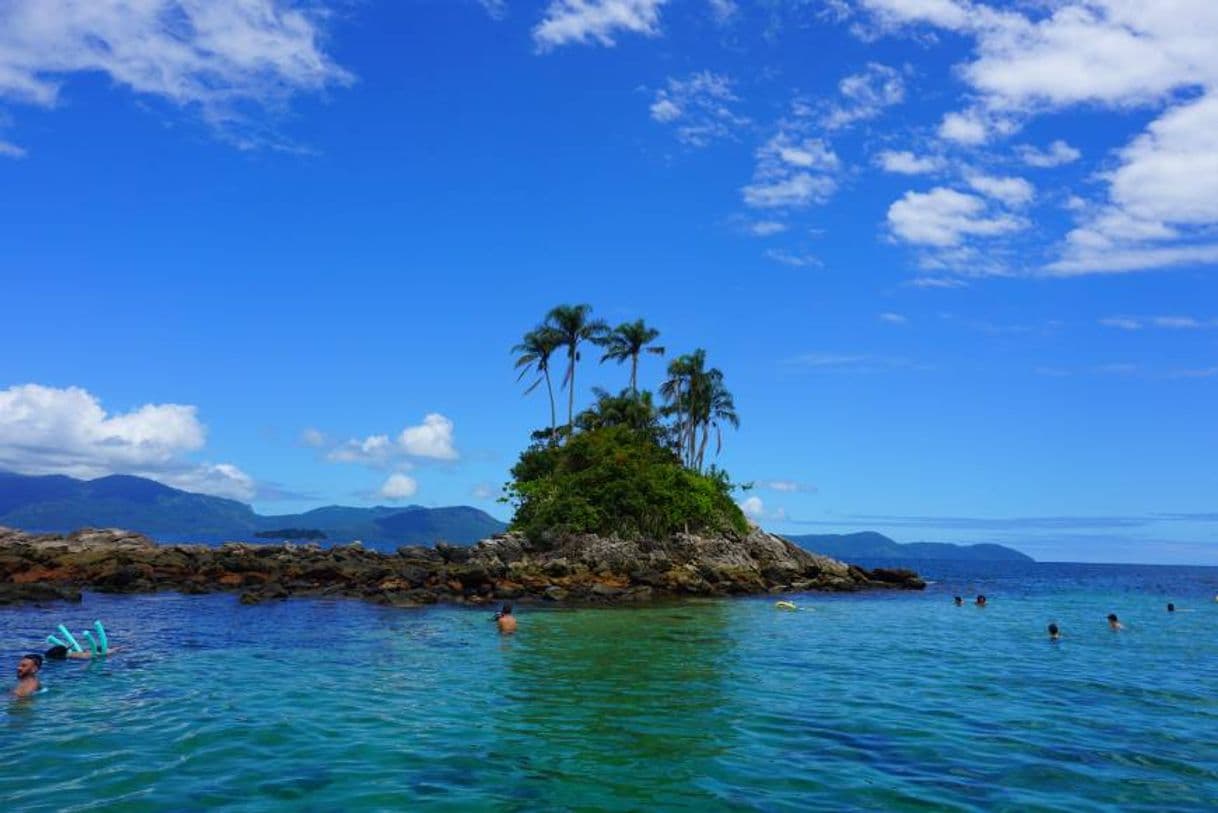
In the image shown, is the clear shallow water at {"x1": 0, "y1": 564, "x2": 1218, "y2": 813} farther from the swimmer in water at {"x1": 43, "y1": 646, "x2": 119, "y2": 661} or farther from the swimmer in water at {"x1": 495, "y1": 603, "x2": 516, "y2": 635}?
the swimmer in water at {"x1": 43, "y1": 646, "x2": 119, "y2": 661}

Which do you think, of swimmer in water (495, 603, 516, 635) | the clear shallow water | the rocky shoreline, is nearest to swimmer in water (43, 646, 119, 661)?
the clear shallow water

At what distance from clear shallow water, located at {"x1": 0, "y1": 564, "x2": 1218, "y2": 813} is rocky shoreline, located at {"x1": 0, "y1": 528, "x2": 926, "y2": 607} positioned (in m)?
9.61

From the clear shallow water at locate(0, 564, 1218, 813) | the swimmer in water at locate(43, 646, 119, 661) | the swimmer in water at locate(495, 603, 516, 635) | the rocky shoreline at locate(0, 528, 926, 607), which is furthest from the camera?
the rocky shoreline at locate(0, 528, 926, 607)

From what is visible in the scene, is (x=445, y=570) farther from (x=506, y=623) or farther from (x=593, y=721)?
(x=593, y=721)

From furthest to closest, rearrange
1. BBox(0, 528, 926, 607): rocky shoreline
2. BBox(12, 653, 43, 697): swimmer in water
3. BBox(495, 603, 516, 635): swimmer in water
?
BBox(0, 528, 926, 607): rocky shoreline → BBox(495, 603, 516, 635): swimmer in water → BBox(12, 653, 43, 697): swimmer in water

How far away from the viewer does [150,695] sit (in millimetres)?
16500

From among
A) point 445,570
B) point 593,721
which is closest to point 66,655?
point 593,721

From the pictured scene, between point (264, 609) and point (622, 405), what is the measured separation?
4095cm

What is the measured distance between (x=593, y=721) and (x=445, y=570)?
30490 millimetres

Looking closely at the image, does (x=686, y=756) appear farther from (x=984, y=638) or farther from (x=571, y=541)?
(x=571, y=541)

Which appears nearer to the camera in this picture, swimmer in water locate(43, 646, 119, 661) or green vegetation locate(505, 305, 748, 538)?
swimmer in water locate(43, 646, 119, 661)

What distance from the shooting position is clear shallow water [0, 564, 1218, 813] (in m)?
10.9

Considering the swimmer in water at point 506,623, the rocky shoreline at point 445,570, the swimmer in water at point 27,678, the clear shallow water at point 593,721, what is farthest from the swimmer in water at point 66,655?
the rocky shoreline at point 445,570

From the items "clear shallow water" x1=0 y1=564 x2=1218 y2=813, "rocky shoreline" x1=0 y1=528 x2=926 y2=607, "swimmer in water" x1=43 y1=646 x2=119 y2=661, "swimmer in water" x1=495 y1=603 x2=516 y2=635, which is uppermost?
"rocky shoreline" x1=0 y1=528 x2=926 y2=607
